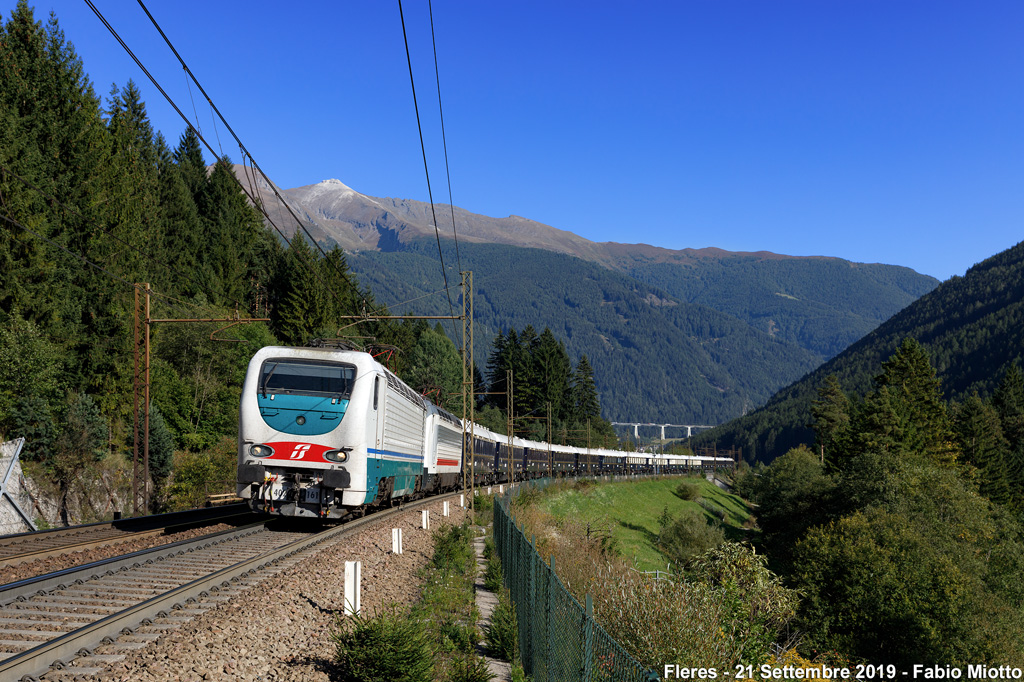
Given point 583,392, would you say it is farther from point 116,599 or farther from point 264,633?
point 264,633

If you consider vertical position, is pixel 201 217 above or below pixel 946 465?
above

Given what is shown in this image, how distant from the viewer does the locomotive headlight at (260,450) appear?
16.8 m

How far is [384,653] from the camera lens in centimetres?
804

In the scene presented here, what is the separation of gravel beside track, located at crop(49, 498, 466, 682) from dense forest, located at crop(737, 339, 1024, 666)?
26.0 metres

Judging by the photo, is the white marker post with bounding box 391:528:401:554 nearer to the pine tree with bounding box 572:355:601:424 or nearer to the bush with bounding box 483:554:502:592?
the bush with bounding box 483:554:502:592

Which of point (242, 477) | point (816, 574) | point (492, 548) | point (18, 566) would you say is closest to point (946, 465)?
point (816, 574)

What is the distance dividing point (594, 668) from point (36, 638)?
5.30 metres

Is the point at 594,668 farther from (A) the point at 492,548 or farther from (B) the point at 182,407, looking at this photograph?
(B) the point at 182,407

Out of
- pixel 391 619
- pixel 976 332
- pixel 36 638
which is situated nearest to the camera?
pixel 36 638

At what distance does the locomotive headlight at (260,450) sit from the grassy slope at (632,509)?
→ 15.1 meters

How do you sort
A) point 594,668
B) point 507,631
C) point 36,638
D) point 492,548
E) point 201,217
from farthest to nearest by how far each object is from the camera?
point 201,217 < point 492,548 < point 507,631 < point 36,638 < point 594,668

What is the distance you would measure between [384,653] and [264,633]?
171 cm

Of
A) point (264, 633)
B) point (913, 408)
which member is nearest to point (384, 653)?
point (264, 633)

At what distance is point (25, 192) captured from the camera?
112 feet
